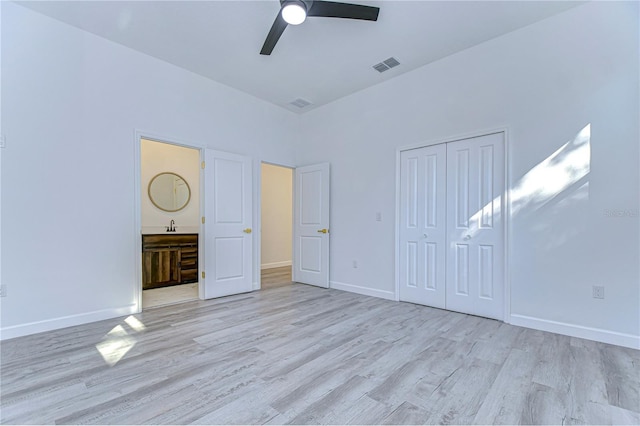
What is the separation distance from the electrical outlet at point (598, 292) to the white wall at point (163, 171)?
5.49 metres

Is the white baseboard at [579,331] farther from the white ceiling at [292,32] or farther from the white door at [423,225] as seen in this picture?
the white ceiling at [292,32]

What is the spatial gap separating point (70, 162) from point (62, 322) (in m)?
1.65

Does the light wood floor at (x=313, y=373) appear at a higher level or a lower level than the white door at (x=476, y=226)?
lower

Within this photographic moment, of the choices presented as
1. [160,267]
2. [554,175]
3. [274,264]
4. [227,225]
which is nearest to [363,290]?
[227,225]

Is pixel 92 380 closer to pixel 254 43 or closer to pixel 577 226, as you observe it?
pixel 254 43

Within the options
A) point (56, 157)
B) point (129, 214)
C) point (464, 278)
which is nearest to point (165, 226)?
point (129, 214)

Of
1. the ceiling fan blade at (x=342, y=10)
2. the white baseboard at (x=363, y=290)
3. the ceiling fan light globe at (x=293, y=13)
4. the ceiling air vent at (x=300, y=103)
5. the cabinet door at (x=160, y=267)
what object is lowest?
the white baseboard at (x=363, y=290)

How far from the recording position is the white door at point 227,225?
→ 161 inches

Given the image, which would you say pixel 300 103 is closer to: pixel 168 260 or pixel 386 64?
pixel 386 64

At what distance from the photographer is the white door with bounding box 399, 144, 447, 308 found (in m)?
3.63

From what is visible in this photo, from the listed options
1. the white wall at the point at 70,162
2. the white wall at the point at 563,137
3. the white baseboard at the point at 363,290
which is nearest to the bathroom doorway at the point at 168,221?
the white wall at the point at 70,162

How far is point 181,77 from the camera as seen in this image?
12.7 feet

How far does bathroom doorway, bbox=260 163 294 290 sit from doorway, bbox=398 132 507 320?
11.3 ft

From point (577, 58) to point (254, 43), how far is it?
11.0 feet
